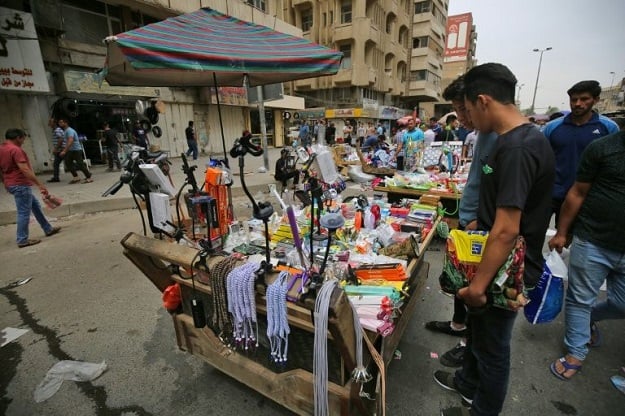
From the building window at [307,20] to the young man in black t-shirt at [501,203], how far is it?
31.8 meters

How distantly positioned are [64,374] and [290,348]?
75.3 inches

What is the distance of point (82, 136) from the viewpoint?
35.6 ft

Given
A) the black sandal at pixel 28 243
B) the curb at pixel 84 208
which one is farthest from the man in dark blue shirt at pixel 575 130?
the curb at pixel 84 208

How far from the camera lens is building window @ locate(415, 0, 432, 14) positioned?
35531 mm

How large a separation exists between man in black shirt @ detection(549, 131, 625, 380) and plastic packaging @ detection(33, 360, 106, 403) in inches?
138

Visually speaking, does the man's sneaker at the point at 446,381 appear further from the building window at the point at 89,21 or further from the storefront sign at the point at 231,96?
the storefront sign at the point at 231,96

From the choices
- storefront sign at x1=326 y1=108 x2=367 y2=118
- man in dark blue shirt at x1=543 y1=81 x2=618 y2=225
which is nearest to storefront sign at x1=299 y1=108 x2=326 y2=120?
storefront sign at x1=326 y1=108 x2=367 y2=118

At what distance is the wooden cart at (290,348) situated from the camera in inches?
48.7

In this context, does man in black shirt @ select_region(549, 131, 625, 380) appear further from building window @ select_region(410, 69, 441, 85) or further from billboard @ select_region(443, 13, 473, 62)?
billboard @ select_region(443, 13, 473, 62)

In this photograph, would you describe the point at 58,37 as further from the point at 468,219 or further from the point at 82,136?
the point at 468,219

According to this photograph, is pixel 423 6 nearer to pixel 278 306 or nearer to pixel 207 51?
pixel 207 51

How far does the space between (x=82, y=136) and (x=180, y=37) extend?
37.4 ft

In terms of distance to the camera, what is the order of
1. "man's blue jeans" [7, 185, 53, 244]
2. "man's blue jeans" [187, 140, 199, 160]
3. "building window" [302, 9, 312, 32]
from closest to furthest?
"man's blue jeans" [7, 185, 53, 244] → "man's blue jeans" [187, 140, 199, 160] → "building window" [302, 9, 312, 32]

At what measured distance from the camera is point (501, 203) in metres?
1.25
